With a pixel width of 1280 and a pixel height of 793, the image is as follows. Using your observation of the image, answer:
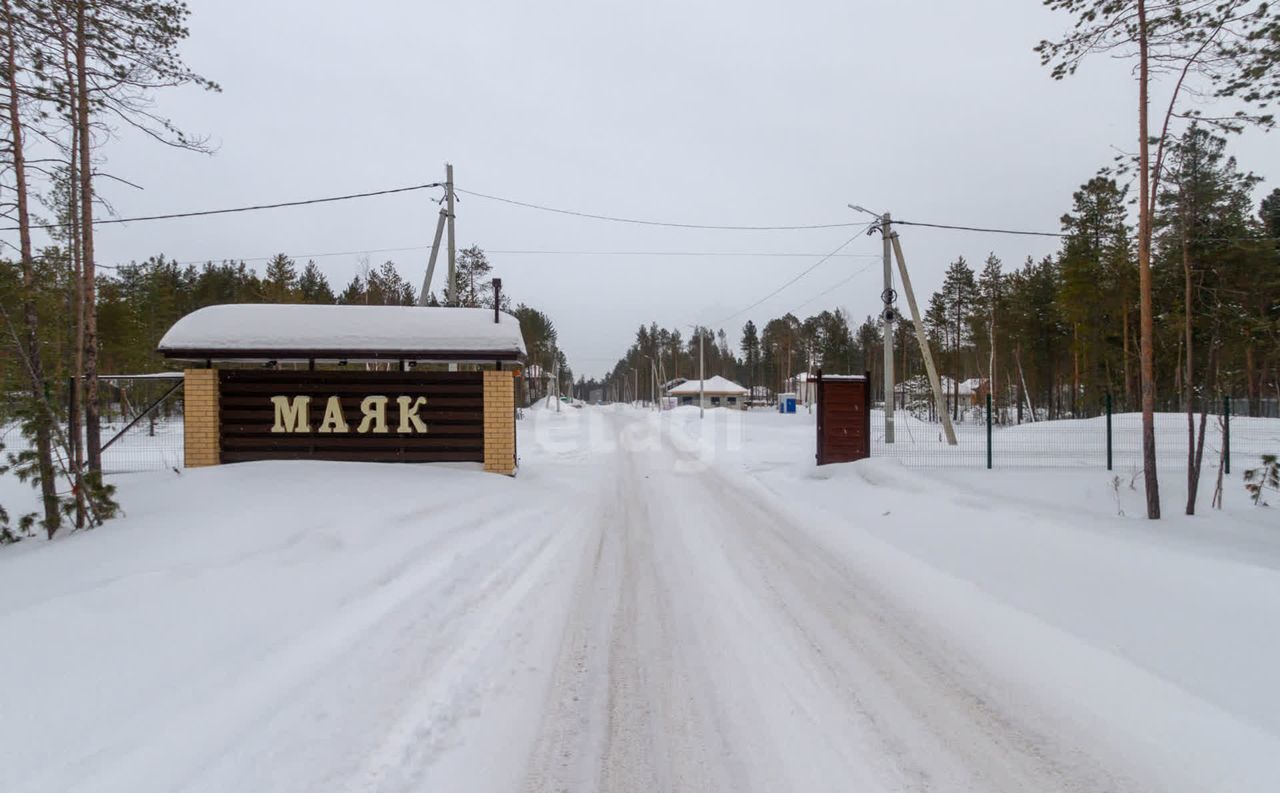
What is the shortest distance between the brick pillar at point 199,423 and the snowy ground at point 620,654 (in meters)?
3.05

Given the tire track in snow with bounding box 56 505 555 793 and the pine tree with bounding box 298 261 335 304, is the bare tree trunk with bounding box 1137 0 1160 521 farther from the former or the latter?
the pine tree with bounding box 298 261 335 304

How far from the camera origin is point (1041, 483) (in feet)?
39.2

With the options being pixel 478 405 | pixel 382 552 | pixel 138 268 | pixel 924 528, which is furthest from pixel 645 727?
pixel 138 268

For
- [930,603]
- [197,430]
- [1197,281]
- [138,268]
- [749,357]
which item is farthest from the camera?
Answer: [749,357]

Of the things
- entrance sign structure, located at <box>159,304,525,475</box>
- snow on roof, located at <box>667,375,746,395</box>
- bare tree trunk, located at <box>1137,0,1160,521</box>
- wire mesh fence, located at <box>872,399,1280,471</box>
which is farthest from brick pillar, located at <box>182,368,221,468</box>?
snow on roof, located at <box>667,375,746,395</box>

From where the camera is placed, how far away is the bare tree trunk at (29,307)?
6.75m

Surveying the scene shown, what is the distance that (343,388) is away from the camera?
11.8 meters

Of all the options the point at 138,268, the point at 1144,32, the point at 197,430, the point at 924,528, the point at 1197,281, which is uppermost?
the point at 138,268

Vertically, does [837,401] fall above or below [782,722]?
above

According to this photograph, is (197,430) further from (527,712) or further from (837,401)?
(837,401)

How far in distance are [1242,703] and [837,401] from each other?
1193cm

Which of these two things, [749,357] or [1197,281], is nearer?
[1197,281]

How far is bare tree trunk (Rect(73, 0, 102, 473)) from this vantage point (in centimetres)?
811

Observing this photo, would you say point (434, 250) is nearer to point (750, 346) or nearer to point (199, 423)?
point (199, 423)
